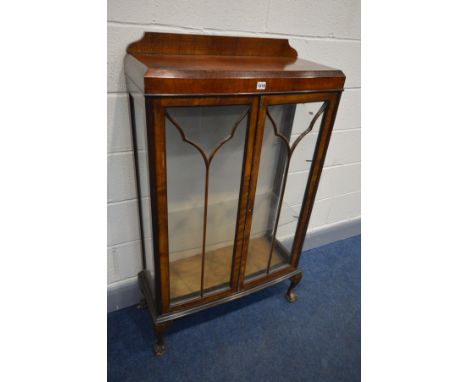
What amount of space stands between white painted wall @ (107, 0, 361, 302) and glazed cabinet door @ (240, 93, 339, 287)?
51mm

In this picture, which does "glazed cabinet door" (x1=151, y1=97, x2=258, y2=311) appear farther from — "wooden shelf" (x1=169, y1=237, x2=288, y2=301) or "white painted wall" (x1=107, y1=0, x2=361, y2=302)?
"white painted wall" (x1=107, y1=0, x2=361, y2=302)

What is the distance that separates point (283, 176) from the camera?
103cm

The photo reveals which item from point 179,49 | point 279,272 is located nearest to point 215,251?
point 279,272

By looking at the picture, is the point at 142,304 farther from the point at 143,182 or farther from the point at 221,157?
the point at 221,157

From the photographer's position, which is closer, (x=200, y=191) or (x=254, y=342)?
(x=200, y=191)

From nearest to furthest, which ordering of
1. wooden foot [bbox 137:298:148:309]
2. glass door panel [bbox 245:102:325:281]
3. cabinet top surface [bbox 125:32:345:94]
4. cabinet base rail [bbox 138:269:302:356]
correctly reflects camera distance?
cabinet top surface [bbox 125:32:345:94], glass door panel [bbox 245:102:325:281], cabinet base rail [bbox 138:269:302:356], wooden foot [bbox 137:298:148:309]

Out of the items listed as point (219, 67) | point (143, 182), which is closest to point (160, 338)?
point (143, 182)

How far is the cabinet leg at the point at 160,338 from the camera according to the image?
1.03 meters

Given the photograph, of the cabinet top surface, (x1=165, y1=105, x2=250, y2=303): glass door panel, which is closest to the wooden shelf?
(x1=165, y1=105, x2=250, y2=303): glass door panel

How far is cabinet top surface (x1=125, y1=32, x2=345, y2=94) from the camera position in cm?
67

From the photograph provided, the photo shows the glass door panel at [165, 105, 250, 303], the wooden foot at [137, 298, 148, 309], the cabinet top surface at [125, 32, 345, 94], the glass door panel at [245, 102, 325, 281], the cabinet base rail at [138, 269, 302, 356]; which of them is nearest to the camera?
the cabinet top surface at [125, 32, 345, 94]

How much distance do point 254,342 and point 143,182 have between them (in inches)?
30.0

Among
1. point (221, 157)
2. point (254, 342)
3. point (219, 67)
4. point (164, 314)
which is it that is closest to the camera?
point (219, 67)
